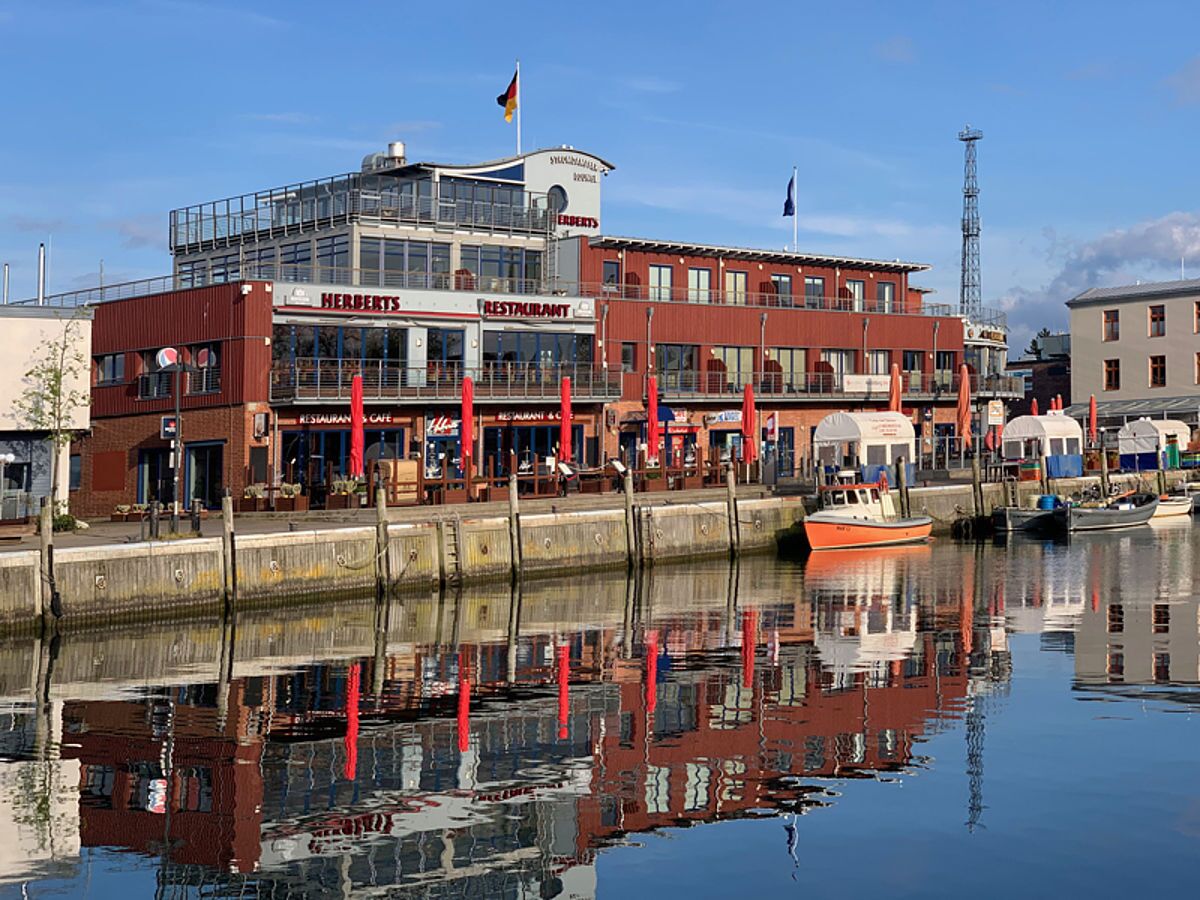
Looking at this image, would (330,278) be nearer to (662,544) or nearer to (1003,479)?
(662,544)

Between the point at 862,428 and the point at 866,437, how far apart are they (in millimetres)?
470

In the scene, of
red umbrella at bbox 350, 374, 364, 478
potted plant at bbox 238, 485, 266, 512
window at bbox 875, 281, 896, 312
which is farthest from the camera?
window at bbox 875, 281, 896, 312

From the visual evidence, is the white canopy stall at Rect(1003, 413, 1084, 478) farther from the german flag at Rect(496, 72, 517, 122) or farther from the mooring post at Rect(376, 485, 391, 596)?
the mooring post at Rect(376, 485, 391, 596)

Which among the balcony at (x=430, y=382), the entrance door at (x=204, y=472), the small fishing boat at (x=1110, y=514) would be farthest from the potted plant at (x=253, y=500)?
the small fishing boat at (x=1110, y=514)

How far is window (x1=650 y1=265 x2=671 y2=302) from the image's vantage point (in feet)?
249

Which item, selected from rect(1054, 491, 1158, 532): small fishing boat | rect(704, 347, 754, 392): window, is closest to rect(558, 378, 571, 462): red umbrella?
rect(704, 347, 754, 392): window

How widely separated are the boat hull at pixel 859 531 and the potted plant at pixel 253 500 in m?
19.3

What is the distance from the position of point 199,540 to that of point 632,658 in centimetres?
1162

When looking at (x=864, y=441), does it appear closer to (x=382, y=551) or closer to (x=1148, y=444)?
(x=1148, y=444)

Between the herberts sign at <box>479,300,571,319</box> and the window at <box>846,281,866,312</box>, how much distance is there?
2040 centimetres

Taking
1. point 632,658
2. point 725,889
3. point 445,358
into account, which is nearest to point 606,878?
point 725,889

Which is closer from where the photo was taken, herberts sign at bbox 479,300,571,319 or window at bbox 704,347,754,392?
herberts sign at bbox 479,300,571,319

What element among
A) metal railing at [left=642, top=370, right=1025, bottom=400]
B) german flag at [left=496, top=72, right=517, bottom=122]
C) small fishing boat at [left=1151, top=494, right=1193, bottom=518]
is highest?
german flag at [left=496, top=72, right=517, bottom=122]

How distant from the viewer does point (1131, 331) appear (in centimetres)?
9719
